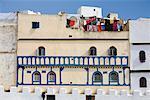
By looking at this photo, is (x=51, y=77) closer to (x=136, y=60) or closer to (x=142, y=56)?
(x=136, y=60)

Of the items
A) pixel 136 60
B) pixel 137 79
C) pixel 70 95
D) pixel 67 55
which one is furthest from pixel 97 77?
pixel 70 95

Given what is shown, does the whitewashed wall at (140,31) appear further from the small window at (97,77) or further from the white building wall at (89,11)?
the white building wall at (89,11)

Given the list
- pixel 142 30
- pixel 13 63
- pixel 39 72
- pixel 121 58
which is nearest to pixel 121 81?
pixel 121 58

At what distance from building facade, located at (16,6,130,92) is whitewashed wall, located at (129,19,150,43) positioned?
498mm

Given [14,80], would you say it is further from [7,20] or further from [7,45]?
[7,20]

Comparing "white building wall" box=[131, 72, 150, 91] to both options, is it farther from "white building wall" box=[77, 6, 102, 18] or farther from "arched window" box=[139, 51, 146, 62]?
"white building wall" box=[77, 6, 102, 18]

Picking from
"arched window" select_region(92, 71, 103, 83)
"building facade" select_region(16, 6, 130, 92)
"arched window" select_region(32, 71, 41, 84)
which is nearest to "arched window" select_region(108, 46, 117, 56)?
"building facade" select_region(16, 6, 130, 92)

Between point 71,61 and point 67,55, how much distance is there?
0.60 m

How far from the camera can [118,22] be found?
36656 millimetres

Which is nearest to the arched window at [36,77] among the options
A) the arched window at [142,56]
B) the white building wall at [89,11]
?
the arched window at [142,56]

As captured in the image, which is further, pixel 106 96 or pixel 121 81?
pixel 121 81

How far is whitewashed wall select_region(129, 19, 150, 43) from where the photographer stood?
35188 mm

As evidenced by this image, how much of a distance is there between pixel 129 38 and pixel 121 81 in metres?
3.60

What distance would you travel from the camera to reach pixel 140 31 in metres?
35.2
